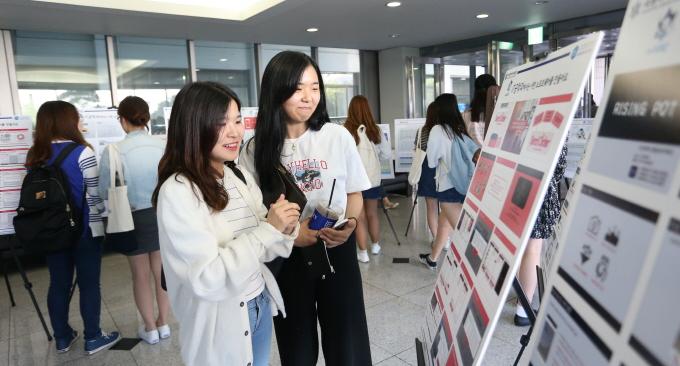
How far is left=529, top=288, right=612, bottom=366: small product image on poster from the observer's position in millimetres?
620

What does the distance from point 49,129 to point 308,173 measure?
1939 millimetres

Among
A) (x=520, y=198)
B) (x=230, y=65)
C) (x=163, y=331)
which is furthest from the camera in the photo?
(x=230, y=65)

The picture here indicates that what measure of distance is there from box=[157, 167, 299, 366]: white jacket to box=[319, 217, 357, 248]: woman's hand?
0.19 m

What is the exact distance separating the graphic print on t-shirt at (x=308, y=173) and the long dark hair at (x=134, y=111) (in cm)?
153

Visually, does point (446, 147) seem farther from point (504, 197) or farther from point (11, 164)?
point (11, 164)

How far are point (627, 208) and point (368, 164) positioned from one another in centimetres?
357

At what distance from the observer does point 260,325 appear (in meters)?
1.46

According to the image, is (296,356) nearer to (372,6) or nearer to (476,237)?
(476,237)

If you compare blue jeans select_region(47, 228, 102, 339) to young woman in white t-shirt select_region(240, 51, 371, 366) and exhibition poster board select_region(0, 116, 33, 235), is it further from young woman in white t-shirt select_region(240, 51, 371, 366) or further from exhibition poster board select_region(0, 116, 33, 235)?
young woman in white t-shirt select_region(240, 51, 371, 366)

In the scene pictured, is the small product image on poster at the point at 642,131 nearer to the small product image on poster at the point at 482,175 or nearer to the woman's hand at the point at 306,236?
the small product image on poster at the point at 482,175

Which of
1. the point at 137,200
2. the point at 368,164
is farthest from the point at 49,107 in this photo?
the point at 368,164

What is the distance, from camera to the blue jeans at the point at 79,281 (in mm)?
2730

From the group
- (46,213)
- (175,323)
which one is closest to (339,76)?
(175,323)

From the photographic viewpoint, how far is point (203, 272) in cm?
113
